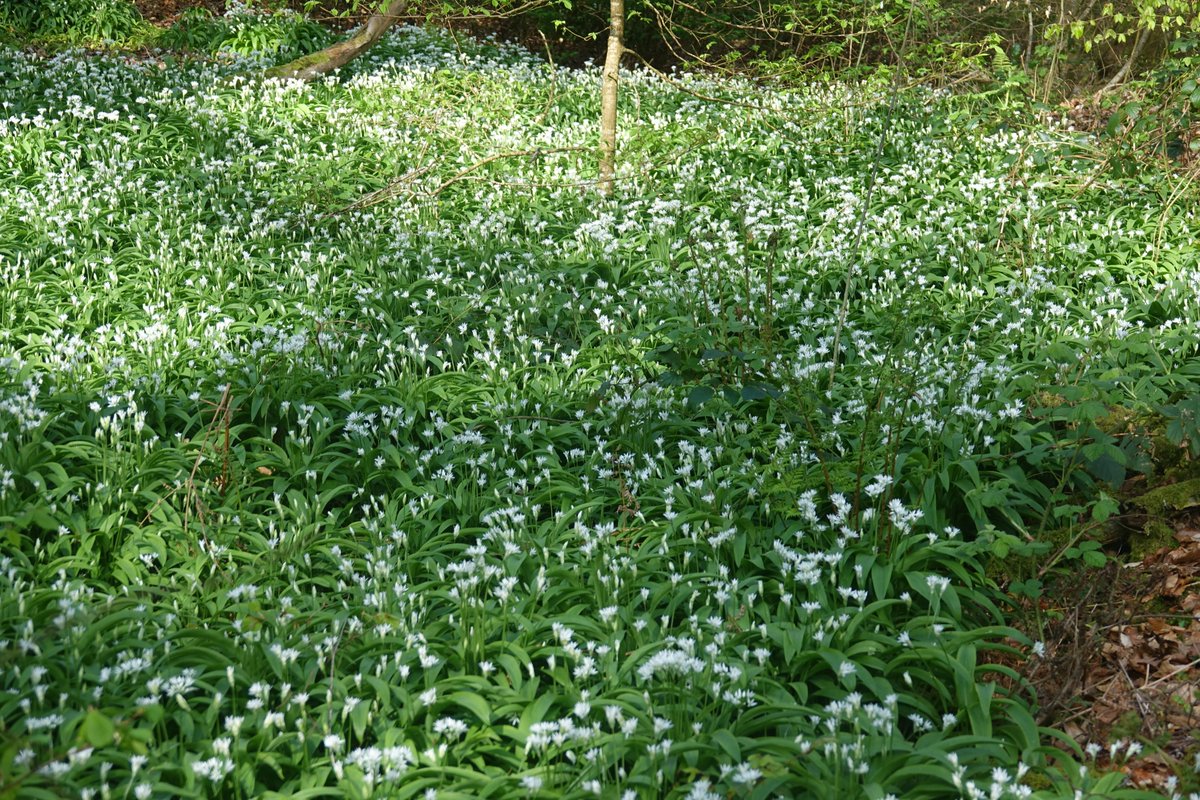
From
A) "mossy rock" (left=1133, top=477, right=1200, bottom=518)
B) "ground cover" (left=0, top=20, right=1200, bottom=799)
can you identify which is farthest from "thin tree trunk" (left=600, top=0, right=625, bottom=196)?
"mossy rock" (left=1133, top=477, right=1200, bottom=518)

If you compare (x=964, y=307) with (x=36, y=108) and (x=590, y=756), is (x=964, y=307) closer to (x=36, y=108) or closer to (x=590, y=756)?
(x=590, y=756)

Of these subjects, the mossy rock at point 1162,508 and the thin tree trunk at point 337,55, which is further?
the thin tree trunk at point 337,55

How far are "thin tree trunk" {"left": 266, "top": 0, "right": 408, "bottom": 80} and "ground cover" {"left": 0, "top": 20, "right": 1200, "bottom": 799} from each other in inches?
92.1

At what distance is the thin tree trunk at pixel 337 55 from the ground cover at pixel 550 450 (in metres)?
2.34

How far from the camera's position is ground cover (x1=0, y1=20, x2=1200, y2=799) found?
318cm

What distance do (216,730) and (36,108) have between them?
870 cm

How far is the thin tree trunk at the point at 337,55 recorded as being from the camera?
11789 mm

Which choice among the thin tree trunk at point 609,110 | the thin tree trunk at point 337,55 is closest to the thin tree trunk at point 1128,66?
the thin tree trunk at point 609,110

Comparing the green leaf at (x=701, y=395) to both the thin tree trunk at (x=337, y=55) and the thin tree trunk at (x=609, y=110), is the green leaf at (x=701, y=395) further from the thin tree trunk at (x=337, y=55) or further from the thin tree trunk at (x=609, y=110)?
the thin tree trunk at (x=337, y=55)

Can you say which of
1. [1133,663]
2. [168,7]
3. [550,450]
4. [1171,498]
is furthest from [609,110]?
[168,7]

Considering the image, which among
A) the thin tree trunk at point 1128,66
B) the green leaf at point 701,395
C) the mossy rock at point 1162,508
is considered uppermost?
the thin tree trunk at point 1128,66

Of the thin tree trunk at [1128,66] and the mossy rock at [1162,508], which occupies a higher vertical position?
the thin tree trunk at [1128,66]

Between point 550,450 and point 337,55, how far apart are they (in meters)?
9.04

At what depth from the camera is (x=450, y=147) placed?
9.82 m
